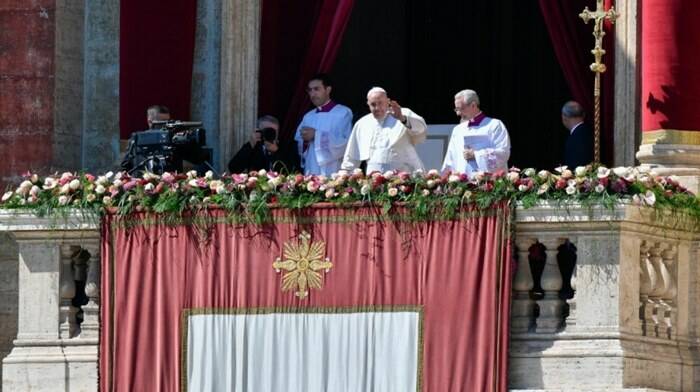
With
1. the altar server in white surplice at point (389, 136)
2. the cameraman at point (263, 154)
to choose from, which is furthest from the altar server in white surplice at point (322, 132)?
the altar server in white surplice at point (389, 136)

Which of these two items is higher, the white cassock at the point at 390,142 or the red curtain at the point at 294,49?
the red curtain at the point at 294,49

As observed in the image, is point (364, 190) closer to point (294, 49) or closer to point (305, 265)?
point (305, 265)

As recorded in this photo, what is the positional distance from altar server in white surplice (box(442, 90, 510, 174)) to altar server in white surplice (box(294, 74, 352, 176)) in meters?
1.20

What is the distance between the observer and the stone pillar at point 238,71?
902 inches

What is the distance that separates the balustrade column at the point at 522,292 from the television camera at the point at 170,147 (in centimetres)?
311

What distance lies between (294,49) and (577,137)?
10.3 feet

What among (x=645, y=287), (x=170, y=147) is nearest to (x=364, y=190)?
(x=170, y=147)

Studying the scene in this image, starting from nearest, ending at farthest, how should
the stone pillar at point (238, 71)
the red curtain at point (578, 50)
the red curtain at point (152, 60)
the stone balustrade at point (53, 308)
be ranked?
the stone balustrade at point (53, 308)
the red curtain at point (578, 50)
the red curtain at point (152, 60)
the stone pillar at point (238, 71)

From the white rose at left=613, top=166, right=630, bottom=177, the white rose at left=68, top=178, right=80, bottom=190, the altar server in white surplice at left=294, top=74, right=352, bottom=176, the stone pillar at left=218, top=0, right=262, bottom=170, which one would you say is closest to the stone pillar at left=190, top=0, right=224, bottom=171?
the stone pillar at left=218, top=0, right=262, bottom=170

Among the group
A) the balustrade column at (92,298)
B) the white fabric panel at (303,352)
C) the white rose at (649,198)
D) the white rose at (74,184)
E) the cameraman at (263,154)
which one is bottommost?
the white fabric panel at (303,352)

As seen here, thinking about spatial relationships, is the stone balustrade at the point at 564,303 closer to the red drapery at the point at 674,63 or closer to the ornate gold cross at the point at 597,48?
the red drapery at the point at 674,63

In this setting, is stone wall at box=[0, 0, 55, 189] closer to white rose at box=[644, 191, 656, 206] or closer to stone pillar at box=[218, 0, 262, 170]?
stone pillar at box=[218, 0, 262, 170]

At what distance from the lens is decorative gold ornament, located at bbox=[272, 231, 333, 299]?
65.8 ft

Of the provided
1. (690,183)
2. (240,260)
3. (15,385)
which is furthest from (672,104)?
(15,385)
